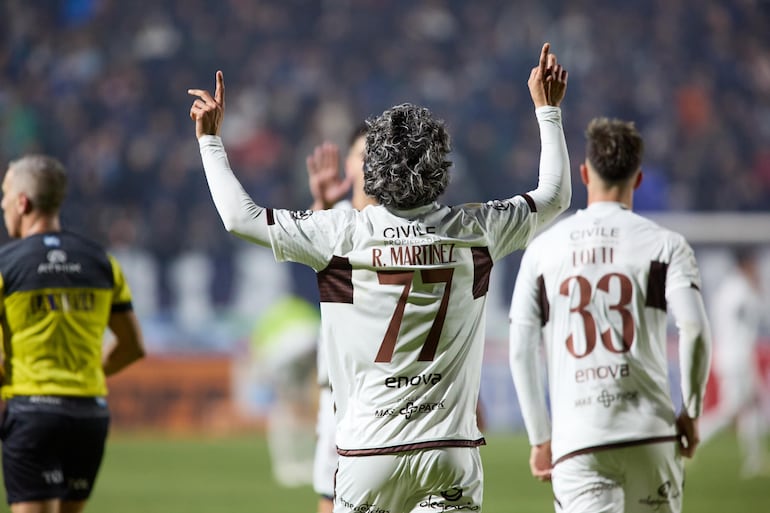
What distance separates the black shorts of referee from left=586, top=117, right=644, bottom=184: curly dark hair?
8.25 feet

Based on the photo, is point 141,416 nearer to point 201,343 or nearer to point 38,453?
point 201,343

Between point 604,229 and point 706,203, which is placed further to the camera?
point 706,203

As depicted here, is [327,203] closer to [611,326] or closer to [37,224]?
[37,224]

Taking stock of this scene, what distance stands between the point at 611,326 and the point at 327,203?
1846mm

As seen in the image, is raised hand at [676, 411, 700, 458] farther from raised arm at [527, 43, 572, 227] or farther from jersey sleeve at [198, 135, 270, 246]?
jersey sleeve at [198, 135, 270, 246]

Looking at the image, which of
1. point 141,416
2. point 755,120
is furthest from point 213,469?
point 755,120

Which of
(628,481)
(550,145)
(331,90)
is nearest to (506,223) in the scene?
(550,145)

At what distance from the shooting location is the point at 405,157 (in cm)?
337

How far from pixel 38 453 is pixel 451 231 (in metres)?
2.39

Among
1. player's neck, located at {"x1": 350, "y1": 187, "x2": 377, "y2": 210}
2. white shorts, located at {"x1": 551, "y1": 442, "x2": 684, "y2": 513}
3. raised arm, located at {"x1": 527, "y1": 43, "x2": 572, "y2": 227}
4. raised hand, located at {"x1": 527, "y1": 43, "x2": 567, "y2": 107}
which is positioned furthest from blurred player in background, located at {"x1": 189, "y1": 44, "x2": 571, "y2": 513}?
player's neck, located at {"x1": 350, "y1": 187, "x2": 377, "y2": 210}

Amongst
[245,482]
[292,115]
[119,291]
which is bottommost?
[245,482]

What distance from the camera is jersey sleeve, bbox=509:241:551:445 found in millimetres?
4355

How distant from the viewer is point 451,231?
3.46 metres

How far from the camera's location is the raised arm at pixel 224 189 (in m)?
3.36
